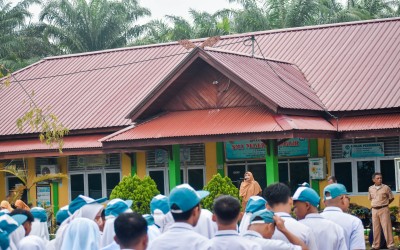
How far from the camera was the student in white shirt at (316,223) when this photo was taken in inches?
368

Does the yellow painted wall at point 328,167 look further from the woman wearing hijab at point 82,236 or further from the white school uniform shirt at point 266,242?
the white school uniform shirt at point 266,242

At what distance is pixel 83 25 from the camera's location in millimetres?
53062

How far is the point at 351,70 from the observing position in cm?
2709

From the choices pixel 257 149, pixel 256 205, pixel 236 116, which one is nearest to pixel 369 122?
pixel 236 116

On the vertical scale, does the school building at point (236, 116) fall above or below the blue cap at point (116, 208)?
above

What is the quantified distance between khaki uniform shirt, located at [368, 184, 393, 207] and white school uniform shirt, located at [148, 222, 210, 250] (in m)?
14.8

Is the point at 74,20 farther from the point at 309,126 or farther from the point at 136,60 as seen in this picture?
Result: the point at 309,126

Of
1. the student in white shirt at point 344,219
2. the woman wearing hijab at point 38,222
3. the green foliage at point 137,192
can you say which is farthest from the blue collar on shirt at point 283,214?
the green foliage at point 137,192

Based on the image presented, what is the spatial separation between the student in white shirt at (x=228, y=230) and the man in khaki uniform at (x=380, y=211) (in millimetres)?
14585

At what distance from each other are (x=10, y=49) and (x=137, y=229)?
42.1 meters

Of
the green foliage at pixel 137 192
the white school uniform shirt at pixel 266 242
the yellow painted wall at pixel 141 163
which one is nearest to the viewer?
the white school uniform shirt at pixel 266 242

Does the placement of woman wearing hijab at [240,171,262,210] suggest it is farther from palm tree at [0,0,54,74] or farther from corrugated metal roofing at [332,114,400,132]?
palm tree at [0,0,54,74]

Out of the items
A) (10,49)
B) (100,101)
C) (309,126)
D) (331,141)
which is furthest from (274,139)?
(10,49)

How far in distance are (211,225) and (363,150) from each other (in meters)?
14.7
